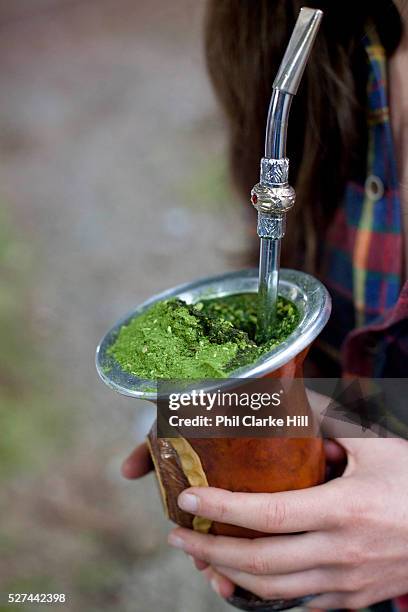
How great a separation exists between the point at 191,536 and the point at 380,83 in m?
0.65

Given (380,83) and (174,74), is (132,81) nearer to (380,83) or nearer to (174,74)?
(174,74)

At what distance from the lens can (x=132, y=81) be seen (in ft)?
12.9

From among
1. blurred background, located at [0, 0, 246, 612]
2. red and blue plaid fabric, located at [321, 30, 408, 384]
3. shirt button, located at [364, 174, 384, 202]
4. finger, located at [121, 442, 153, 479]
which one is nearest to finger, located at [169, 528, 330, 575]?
finger, located at [121, 442, 153, 479]

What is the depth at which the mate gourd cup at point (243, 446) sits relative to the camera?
0.64 meters

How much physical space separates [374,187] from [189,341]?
0.49m

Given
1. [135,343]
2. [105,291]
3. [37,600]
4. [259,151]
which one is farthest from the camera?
[105,291]

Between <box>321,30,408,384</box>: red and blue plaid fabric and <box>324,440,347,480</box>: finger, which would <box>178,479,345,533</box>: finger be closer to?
<box>324,440,347,480</box>: finger

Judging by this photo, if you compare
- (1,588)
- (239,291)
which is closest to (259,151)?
(239,291)

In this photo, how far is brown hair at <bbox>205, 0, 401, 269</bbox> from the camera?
966 millimetres

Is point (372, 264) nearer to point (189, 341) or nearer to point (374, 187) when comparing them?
point (374, 187)

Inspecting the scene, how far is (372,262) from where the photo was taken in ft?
3.48

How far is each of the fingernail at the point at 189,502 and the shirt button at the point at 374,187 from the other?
544mm

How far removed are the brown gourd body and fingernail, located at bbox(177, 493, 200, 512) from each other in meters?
0.01

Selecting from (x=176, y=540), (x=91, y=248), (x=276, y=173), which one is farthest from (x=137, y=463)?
(x=91, y=248)
